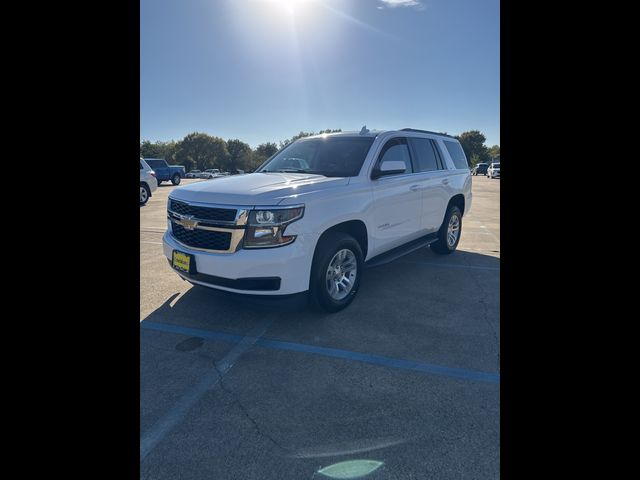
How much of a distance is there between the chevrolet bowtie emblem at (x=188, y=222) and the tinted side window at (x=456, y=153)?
4.66 meters

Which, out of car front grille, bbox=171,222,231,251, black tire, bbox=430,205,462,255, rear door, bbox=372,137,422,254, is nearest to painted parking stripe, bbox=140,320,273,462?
car front grille, bbox=171,222,231,251

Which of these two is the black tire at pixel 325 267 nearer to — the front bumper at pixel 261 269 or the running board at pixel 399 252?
the front bumper at pixel 261 269

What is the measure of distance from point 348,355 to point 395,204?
219 cm

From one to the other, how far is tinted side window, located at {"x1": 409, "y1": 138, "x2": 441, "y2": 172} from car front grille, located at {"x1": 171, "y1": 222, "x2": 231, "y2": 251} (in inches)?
127

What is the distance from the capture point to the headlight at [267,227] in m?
3.17

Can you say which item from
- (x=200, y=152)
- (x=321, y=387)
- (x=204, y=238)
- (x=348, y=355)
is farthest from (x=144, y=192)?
(x=200, y=152)

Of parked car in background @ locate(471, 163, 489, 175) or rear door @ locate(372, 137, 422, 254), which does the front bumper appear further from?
parked car in background @ locate(471, 163, 489, 175)

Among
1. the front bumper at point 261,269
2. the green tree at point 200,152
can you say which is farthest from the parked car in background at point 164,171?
the green tree at point 200,152
